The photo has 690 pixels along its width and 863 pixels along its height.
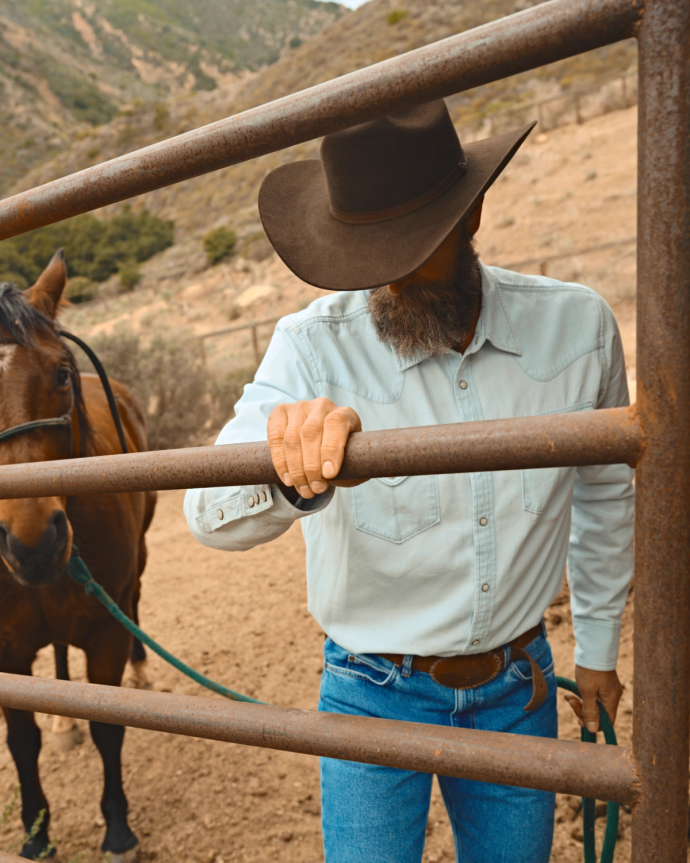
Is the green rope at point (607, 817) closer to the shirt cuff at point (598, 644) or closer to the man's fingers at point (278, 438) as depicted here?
the shirt cuff at point (598, 644)

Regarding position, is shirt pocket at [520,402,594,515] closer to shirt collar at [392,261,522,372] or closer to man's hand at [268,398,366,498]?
shirt collar at [392,261,522,372]

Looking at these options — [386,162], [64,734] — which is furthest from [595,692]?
[64,734]

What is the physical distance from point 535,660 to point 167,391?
797 centimetres

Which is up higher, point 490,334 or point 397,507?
point 490,334

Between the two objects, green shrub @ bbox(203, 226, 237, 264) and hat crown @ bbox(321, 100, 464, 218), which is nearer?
hat crown @ bbox(321, 100, 464, 218)

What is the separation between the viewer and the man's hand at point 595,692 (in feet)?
5.03

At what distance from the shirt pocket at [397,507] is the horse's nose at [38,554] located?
1115 millimetres

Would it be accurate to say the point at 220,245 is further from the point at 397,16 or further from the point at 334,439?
the point at 334,439

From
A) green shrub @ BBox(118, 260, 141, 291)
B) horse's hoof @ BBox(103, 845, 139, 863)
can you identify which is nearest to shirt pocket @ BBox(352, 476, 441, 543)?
horse's hoof @ BBox(103, 845, 139, 863)

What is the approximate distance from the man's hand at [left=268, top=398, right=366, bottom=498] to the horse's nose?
4.58ft

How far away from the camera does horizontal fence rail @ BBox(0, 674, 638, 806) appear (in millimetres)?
718

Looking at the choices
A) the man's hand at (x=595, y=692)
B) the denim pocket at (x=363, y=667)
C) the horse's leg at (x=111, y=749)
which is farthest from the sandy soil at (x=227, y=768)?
the denim pocket at (x=363, y=667)

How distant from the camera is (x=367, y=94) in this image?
70 cm

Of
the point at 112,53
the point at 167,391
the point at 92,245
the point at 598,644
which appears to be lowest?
the point at 598,644
